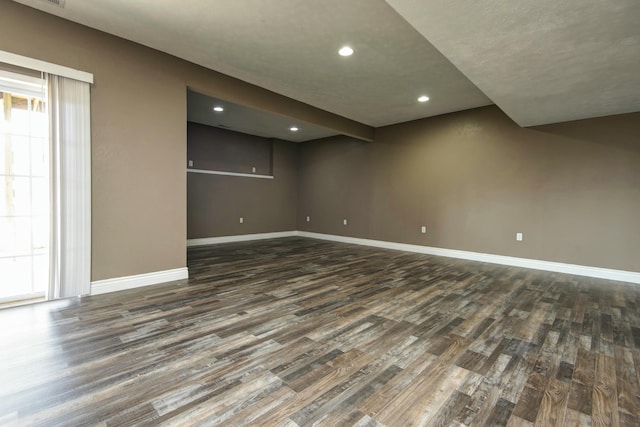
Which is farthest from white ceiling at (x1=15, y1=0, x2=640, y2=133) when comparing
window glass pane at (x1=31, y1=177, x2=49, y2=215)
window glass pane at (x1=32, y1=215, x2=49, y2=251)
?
window glass pane at (x1=32, y1=215, x2=49, y2=251)

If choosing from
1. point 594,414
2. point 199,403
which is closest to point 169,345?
point 199,403

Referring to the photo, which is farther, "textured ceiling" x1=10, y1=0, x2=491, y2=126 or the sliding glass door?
the sliding glass door

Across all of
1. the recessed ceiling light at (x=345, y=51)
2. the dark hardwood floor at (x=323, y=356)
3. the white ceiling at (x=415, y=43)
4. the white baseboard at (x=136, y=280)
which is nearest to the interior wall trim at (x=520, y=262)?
the dark hardwood floor at (x=323, y=356)

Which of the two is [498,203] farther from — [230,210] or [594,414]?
[230,210]

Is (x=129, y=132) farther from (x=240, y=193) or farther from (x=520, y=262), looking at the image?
(x=520, y=262)

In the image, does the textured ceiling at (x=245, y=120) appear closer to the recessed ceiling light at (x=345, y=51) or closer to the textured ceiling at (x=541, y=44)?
the recessed ceiling light at (x=345, y=51)

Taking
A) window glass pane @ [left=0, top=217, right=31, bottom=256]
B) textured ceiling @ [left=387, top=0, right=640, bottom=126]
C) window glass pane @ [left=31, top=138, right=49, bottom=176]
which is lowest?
window glass pane @ [left=0, top=217, right=31, bottom=256]

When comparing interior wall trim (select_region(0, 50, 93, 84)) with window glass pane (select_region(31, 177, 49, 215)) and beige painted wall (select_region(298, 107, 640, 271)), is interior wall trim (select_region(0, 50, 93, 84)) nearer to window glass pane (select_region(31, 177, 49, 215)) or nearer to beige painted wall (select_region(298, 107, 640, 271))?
window glass pane (select_region(31, 177, 49, 215))

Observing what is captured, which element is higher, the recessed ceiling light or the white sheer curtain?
the recessed ceiling light

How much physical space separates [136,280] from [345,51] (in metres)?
3.52

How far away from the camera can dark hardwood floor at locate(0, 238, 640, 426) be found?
1441mm

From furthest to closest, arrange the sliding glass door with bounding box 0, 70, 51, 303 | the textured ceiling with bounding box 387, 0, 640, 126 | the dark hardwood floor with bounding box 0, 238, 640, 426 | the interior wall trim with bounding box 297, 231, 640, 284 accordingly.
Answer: the interior wall trim with bounding box 297, 231, 640, 284 < the sliding glass door with bounding box 0, 70, 51, 303 < the textured ceiling with bounding box 387, 0, 640, 126 < the dark hardwood floor with bounding box 0, 238, 640, 426

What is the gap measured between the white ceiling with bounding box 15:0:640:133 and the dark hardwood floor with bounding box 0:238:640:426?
7.66 ft

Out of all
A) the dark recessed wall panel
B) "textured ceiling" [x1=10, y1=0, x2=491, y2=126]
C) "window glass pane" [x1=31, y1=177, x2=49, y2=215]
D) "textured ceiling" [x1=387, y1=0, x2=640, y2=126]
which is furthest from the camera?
the dark recessed wall panel
